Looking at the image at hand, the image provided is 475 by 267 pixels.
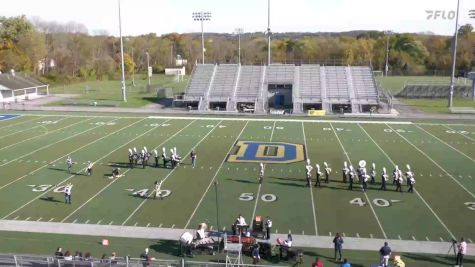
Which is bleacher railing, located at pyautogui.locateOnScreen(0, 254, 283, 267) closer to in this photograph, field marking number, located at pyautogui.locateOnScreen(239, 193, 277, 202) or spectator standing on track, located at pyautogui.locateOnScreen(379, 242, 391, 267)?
spectator standing on track, located at pyautogui.locateOnScreen(379, 242, 391, 267)

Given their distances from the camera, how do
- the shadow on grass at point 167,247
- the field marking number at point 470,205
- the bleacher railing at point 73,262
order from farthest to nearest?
the field marking number at point 470,205, the shadow on grass at point 167,247, the bleacher railing at point 73,262

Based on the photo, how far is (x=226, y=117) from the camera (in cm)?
4372

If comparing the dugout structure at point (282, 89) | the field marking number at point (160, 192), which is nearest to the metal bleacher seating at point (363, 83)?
the dugout structure at point (282, 89)

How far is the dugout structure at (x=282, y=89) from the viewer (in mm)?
48062

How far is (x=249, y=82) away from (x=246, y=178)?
30884mm

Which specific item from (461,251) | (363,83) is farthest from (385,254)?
(363,83)

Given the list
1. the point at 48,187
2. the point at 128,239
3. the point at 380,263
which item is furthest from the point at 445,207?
the point at 48,187

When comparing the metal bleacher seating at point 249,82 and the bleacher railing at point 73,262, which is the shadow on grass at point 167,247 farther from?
the metal bleacher seating at point 249,82

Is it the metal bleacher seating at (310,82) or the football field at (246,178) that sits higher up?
the metal bleacher seating at (310,82)

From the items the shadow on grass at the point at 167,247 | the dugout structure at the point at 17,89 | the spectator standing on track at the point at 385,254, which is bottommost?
the shadow on grass at the point at 167,247

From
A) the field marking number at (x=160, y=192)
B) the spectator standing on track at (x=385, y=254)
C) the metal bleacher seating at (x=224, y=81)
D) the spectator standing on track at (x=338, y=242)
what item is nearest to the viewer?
Result: the spectator standing on track at (x=385, y=254)

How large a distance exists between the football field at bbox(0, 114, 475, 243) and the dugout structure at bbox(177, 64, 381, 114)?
992cm

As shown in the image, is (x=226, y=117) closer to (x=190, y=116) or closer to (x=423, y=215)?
(x=190, y=116)

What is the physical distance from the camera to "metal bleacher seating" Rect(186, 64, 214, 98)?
51406mm
